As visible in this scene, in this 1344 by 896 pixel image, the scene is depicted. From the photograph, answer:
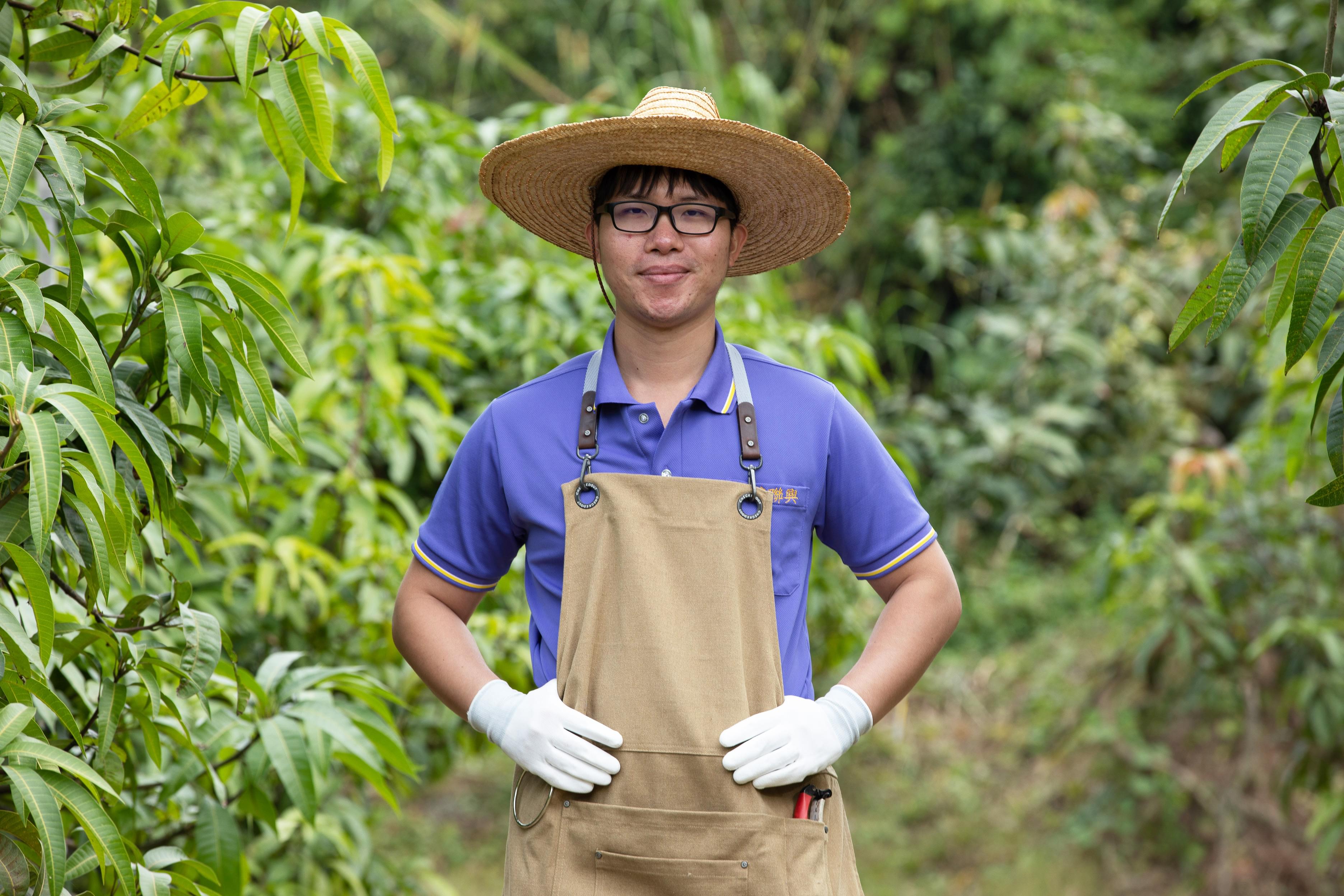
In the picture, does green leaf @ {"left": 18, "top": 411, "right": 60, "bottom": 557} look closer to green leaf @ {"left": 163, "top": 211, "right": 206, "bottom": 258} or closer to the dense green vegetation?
the dense green vegetation

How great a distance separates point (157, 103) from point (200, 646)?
27.2 inches

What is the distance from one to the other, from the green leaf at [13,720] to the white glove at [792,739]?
735 mm

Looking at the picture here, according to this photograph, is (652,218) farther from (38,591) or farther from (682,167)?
(38,591)

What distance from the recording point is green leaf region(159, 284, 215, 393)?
4.66ft

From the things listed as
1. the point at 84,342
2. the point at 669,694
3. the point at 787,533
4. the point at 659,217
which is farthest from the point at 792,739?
the point at 84,342

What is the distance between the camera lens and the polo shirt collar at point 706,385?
1.63m

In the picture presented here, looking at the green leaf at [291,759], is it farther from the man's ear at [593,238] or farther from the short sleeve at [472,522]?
the man's ear at [593,238]

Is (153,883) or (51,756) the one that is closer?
(51,756)

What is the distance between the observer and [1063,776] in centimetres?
466

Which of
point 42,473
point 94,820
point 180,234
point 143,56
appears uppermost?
point 143,56

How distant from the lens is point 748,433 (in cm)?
160

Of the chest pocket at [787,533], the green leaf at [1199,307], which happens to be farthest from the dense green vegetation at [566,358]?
the chest pocket at [787,533]

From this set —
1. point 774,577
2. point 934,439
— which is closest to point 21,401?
point 774,577

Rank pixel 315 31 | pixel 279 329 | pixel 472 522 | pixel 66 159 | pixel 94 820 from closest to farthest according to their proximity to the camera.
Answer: pixel 94 820 < pixel 66 159 < pixel 315 31 < pixel 279 329 < pixel 472 522
